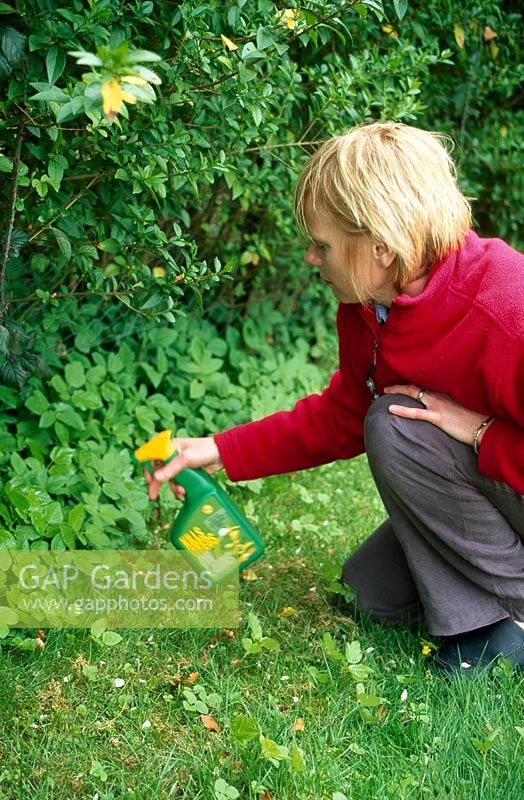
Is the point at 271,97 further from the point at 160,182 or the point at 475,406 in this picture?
the point at 475,406

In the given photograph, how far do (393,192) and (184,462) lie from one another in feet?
2.63

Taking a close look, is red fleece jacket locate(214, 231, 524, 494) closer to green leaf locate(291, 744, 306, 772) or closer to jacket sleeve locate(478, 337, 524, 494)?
jacket sleeve locate(478, 337, 524, 494)

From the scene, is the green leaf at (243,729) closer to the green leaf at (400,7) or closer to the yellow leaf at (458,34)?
the green leaf at (400,7)

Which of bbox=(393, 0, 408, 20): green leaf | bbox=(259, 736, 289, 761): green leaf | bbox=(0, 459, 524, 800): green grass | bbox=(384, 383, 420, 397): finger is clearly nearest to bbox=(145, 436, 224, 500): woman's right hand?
bbox=(0, 459, 524, 800): green grass

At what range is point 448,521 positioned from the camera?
1968 millimetres

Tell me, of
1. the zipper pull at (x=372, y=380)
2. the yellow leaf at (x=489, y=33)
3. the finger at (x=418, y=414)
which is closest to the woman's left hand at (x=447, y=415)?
the finger at (x=418, y=414)

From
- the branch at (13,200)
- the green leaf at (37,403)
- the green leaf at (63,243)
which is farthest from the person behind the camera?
the green leaf at (37,403)

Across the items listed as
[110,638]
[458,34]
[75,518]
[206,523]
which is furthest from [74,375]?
[458,34]

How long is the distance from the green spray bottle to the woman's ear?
65 centimetres

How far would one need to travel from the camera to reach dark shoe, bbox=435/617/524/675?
199cm

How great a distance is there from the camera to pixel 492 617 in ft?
6.60

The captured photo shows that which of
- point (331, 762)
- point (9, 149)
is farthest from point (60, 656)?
point (9, 149)

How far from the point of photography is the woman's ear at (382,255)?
5.92 feet

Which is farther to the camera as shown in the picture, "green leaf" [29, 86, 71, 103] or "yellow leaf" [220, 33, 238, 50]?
"yellow leaf" [220, 33, 238, 50]
